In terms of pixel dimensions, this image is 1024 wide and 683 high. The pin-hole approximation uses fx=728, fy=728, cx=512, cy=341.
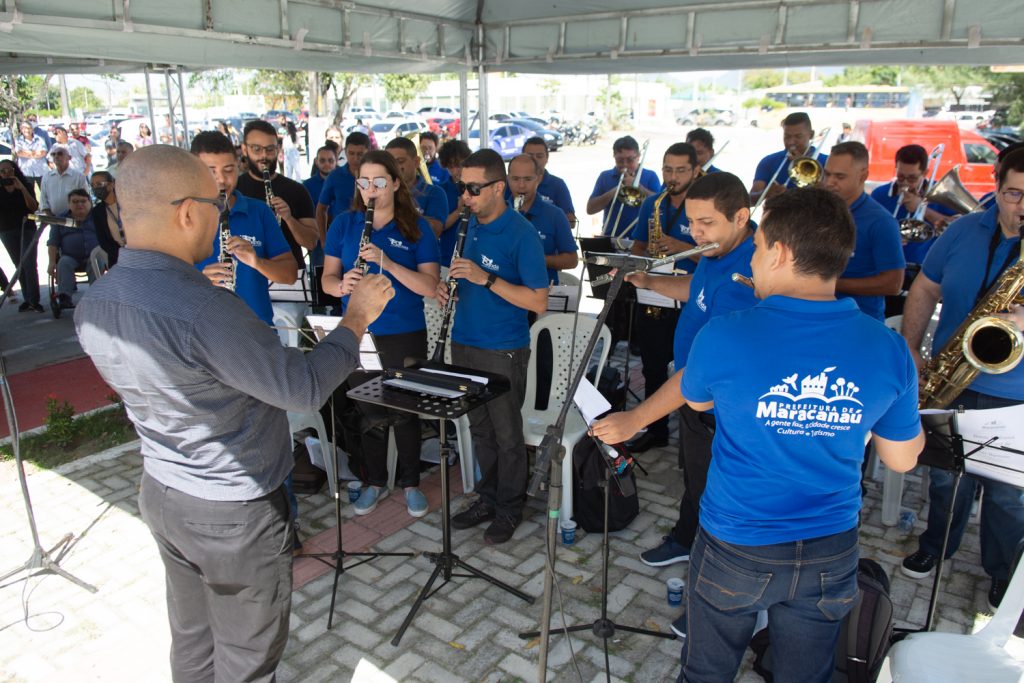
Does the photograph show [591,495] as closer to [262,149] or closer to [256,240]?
[256,240]

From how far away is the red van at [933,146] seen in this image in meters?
13.7

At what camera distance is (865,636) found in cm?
274

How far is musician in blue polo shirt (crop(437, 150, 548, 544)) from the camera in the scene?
3646 mm

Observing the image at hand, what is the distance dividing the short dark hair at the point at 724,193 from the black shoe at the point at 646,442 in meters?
2.30

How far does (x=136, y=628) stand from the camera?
3.33m

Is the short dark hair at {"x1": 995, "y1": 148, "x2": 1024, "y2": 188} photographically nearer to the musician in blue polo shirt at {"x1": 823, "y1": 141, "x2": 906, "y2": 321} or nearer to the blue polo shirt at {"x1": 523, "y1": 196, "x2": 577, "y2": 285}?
the musician in blue polo shirt at {"x1": 823, "y1": 141, "x2": 906, "y2": 321}

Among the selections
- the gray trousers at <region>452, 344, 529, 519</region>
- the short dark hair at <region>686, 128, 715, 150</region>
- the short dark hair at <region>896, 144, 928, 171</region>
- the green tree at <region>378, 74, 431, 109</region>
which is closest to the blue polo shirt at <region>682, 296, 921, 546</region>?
the gray trousers at <region>452, 344, 529, 519</region>

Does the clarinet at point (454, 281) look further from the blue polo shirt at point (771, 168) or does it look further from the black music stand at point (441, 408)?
the blue polo shirt at point (771, 168)

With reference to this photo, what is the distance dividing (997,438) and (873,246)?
1566mm

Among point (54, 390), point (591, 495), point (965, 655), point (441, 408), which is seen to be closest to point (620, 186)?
point (591, 495)

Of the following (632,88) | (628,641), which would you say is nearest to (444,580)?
(628,641)

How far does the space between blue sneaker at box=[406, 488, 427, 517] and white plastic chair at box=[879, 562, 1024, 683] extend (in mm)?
2615

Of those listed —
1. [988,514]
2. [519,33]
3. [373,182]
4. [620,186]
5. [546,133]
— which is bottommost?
[988,514]

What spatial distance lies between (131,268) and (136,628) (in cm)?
213
